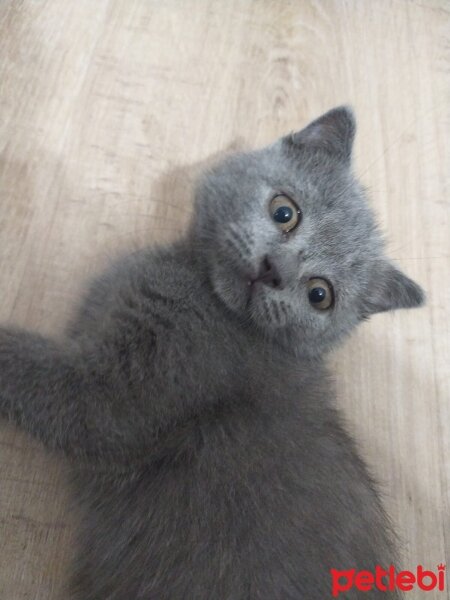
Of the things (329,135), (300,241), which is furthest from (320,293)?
(329,135)

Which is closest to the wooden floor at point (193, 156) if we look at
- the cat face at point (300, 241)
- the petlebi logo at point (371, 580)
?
the petlebi logo at point (371, 580)

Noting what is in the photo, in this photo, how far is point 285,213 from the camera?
43.7 inches

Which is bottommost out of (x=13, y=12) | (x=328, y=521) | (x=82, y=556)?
(x=82, y=556)

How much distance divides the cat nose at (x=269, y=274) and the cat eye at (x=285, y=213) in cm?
9

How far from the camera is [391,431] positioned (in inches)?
54.3

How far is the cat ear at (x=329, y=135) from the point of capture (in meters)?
1.23

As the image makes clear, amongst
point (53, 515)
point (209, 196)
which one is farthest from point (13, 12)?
point (53, 515)

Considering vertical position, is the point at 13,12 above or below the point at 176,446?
above

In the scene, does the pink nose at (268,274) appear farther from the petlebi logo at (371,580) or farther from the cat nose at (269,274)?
the petlebi logo at (371,580)

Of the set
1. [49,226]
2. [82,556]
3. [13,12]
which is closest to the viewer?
[82,556]

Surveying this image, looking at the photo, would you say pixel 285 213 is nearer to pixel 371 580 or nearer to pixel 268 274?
pixel 268 274

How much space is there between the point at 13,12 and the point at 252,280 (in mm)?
1051

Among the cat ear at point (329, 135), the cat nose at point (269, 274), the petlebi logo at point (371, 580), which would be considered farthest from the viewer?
the cat ear at point (329, 135)

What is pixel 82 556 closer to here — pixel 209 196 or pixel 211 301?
pixel 211 301
